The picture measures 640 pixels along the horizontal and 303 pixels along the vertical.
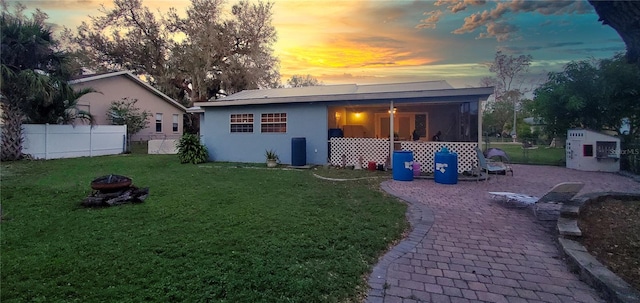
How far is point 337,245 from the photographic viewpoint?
3.71 metres

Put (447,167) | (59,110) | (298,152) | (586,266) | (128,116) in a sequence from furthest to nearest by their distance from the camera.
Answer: (128,116) → (59,110) → (298,152) → (447,167) → (586,266)

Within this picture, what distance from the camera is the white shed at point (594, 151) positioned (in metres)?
11.0

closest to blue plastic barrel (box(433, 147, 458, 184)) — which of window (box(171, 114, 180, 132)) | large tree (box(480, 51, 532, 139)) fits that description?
window (box(171, 114, 180, 132))

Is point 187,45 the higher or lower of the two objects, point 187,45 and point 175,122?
the higher

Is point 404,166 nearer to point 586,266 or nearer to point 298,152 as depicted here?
point 298,152

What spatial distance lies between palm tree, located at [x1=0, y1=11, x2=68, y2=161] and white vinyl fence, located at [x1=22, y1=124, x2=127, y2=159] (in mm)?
651

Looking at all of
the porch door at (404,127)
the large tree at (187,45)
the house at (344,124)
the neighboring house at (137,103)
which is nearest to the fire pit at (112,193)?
the house at (344,124)

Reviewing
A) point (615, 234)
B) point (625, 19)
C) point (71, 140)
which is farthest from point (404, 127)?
point (71, 140)

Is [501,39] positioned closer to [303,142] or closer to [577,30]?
[577,30]

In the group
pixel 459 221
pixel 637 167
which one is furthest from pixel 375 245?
pixel 637 167

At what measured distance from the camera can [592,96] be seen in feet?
39.7

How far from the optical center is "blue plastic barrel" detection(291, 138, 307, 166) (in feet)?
39.2

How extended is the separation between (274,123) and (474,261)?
10623 mm

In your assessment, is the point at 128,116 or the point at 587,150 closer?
the point at 587,150
